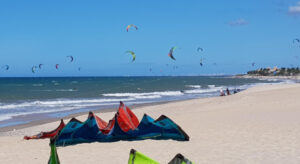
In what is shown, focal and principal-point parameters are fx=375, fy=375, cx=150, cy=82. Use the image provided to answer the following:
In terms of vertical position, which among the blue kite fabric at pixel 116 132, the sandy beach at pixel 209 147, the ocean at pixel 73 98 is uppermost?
the blue kite fabric at pixel 116 132

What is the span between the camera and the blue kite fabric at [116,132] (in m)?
10.1

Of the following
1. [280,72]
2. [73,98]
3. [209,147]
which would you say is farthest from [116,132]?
[280,72]

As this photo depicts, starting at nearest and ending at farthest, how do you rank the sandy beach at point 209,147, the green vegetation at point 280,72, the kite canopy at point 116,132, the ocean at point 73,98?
1. the sandy beach at point 209,147
2. the kite canopy at point 116,132
3. the ocean at point 73,98
4. the green vegetation at point 280,72

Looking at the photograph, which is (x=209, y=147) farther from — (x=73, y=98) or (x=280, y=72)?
(x=280, y=72)

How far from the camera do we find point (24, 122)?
18.3 metres

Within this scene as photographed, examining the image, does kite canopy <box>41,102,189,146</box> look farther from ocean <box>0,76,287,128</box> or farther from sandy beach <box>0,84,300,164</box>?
ocean <box>0,76,287,128</box>

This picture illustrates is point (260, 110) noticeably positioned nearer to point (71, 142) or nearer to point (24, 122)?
point (71, 142)

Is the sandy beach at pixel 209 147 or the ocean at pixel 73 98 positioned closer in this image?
the sandy beach at pixel 209 147

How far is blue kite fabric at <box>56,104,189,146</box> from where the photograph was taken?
1012cm

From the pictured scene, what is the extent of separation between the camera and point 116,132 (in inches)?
405

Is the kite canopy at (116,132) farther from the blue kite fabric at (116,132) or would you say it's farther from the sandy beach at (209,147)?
the sandy beach at (209,147)

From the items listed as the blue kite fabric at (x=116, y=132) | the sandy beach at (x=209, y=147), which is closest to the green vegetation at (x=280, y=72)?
the sandy beach at (x=209, y=147)

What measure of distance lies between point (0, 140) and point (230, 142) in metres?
7.09

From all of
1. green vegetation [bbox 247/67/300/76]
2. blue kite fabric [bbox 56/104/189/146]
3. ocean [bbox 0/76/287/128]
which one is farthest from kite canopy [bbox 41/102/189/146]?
green vegetation [bbox 247/67/300/76]
